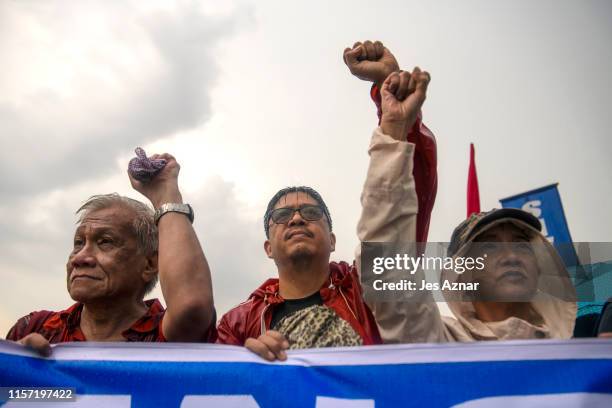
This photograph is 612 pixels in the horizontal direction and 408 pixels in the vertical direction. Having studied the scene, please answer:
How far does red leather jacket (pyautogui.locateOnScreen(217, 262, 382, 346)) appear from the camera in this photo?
9.54 feet

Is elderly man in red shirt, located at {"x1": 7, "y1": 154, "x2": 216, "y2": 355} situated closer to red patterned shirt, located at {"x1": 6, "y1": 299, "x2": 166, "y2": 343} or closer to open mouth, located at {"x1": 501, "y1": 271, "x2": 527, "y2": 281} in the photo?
red patterned shirt, located at {"x1": 6, "y1": 299, "x2": 166, "y2": 343}

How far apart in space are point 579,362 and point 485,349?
307mm

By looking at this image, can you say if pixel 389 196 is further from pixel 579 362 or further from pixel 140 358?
pixel 140 358

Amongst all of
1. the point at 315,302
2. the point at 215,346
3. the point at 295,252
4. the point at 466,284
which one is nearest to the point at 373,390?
the point at 215,346

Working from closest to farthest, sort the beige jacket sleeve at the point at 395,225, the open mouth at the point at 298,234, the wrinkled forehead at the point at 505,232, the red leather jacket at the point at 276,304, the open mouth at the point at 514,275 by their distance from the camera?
the beige jacket sleeve at the point at 395,225 < the open mouth at the point at 514,275 < the wrinkled forehead at the point at 505,232 < the red leather jacket at the point at 276,304 < the open mouth at the point at 298,234

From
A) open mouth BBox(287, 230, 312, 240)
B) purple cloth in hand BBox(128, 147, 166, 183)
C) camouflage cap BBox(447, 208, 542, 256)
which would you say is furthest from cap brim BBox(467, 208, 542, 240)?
purple cloth in hand BBox(128, 147, 166, 183)

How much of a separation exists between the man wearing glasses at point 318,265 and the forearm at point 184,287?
259 millimetres

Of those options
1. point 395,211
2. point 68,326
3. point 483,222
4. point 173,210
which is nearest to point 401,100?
point 395,211

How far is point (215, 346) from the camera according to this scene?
2.38m

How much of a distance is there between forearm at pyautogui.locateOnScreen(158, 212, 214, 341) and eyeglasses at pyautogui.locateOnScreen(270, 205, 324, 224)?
974 millimetres

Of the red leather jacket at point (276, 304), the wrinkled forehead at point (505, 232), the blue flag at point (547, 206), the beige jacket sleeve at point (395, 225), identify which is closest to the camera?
the beige jacket sleeve at point (395, 225)

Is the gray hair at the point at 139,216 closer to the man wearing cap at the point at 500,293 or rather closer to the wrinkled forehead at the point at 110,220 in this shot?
the wrinkled forehead at the point at 110,220

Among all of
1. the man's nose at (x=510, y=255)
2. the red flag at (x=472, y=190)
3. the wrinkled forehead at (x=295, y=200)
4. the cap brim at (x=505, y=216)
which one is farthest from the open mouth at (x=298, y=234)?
the red flag at (x=472, y=190)

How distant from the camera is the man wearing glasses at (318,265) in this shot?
246cm
